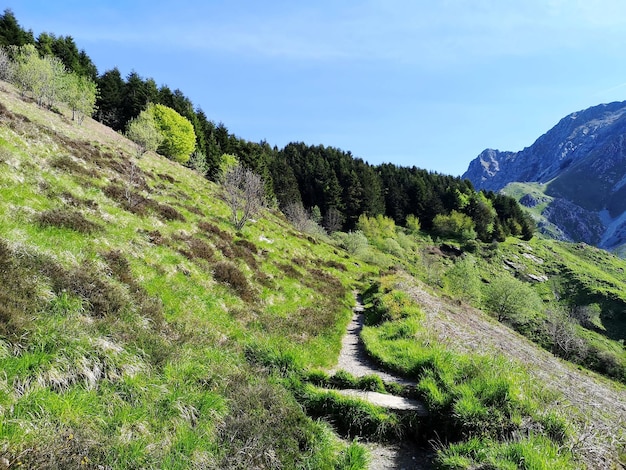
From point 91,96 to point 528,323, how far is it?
85.7m

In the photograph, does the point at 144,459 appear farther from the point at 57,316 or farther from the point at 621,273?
the point at 621,273

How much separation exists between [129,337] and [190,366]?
1697 millimetres

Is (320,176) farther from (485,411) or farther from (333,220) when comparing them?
(485,411)

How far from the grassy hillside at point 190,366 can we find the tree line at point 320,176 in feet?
178

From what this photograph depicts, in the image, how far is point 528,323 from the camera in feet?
204

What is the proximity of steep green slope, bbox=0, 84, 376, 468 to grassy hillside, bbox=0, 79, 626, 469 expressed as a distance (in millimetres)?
43

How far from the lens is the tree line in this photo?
244ft

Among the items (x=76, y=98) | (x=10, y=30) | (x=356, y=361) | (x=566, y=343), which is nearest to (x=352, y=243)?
(x=566, y=343)

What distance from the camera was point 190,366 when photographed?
8.54m

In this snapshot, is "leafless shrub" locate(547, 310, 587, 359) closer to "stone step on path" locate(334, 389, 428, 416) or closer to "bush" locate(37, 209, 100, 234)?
"stone step on path" locate(334, 389, 428, 416)

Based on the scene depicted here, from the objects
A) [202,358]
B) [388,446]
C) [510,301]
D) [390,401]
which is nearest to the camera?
[388,446]

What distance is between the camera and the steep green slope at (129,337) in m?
5.52

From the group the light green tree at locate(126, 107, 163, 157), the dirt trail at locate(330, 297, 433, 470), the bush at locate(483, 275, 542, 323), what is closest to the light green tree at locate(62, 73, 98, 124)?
the light green tree at locate(126, 107, 163, 157)

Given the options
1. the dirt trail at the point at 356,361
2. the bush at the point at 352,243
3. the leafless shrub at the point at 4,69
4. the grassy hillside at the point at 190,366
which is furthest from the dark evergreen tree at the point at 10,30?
the dirt trail at the point at 356,361
